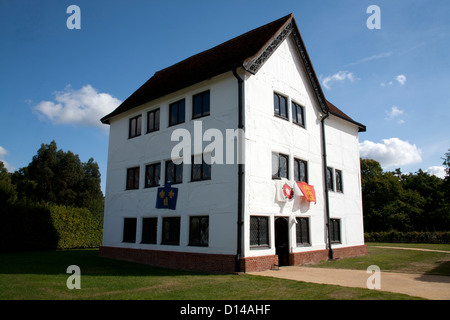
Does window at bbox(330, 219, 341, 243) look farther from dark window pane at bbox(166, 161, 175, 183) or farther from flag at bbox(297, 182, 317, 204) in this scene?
dark window pane at bbox(166, 161, 175, 183)

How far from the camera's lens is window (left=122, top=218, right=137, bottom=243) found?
19359mm

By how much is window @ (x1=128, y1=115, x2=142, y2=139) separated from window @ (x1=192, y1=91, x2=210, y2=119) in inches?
201

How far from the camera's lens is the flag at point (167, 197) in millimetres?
16391

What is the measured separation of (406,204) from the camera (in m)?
47.0

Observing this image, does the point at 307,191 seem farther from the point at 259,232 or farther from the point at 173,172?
the point at 173,172

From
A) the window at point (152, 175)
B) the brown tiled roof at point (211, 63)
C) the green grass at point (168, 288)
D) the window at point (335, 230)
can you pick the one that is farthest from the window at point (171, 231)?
the window at point (335, 230)

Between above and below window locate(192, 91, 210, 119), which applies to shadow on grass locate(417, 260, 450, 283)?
below

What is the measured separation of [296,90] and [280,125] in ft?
10.3

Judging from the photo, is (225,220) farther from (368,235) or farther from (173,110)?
(368,235)

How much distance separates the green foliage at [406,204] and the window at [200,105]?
39656 millimetres

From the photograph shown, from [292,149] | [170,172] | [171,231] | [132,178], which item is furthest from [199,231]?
[132,178]

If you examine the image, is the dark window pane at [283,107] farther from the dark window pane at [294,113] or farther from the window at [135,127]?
the window at [135,127]

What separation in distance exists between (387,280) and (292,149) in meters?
7.79

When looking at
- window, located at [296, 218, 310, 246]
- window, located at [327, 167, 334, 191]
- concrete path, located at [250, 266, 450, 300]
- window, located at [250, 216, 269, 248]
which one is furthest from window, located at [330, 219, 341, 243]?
window, located at [250, 216, 269, 248]
